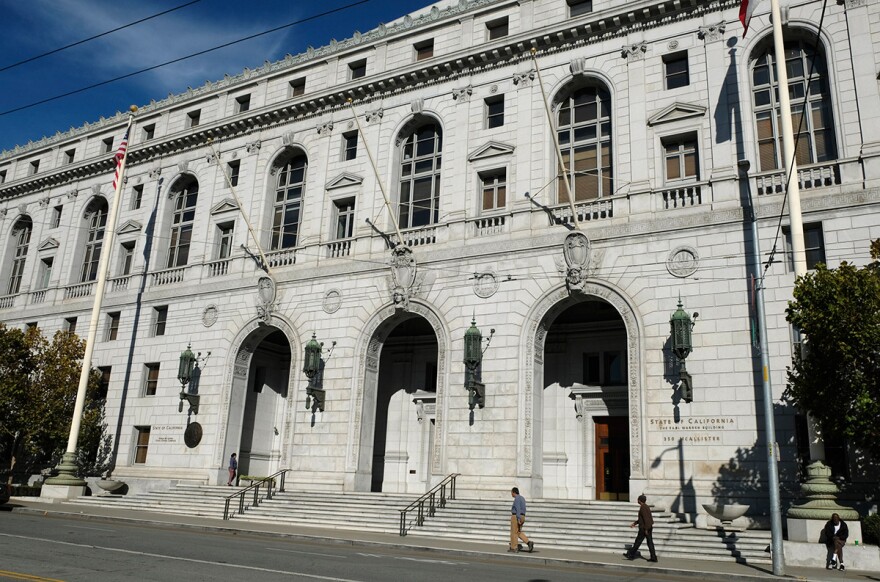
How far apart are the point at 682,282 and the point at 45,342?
3179 cm

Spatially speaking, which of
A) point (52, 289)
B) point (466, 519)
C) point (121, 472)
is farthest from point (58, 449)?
point (466, 519)

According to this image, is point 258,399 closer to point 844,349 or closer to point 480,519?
point 480,519

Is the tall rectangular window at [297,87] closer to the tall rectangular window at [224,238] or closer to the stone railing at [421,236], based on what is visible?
the tall rectangular window at [224,238]

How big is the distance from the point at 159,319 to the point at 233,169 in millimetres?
9067

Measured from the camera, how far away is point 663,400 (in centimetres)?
2433

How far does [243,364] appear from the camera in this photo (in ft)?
115

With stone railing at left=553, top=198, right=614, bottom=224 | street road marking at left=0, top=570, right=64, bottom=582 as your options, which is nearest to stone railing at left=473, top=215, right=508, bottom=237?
stone railing at left=553, top=198, right=614, bottom=224

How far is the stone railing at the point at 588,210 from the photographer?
27734 mm

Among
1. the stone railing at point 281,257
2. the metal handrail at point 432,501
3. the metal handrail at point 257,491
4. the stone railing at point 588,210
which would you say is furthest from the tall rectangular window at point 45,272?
the stone railing at point 588,210

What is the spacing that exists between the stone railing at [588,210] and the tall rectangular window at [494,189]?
2975 mm

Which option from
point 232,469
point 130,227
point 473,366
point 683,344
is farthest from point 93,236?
point 683,344

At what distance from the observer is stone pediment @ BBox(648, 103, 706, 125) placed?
1059 inches

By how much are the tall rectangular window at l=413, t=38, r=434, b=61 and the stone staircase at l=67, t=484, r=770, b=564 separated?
20.7 meters

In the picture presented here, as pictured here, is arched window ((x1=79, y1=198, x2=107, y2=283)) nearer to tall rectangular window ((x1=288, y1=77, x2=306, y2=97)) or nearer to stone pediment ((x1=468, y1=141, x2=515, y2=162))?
tall rectangular window ((x1=288, y1=77, x2=306, y2=97))
